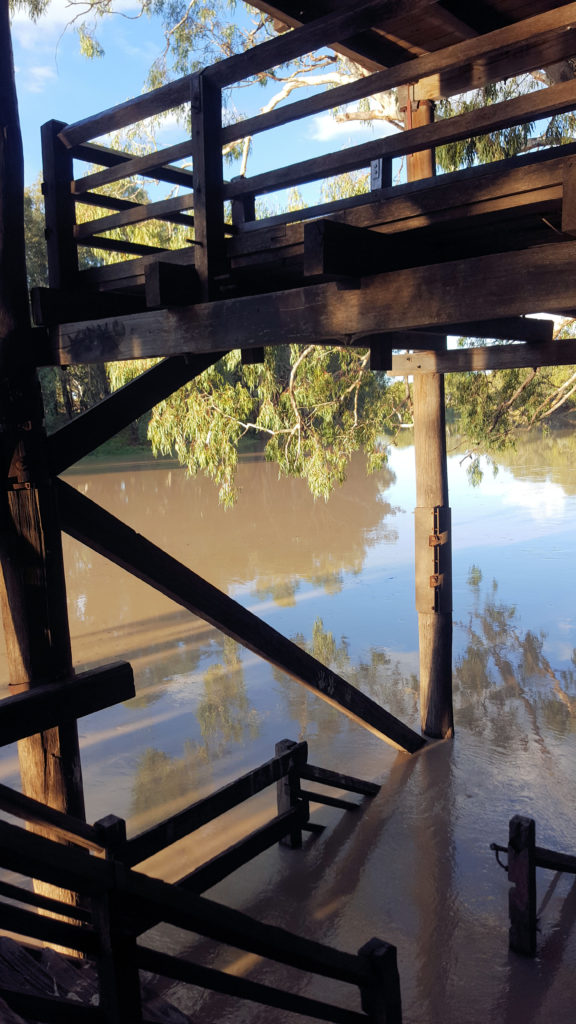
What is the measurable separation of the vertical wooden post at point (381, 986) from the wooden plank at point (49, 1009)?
2.90 feet

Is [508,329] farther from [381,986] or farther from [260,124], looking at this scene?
[381,986]

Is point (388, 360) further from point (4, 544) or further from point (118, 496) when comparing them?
point (118, 496)

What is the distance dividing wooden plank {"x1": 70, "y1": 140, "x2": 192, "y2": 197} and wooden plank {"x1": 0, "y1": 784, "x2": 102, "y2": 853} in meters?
2.54

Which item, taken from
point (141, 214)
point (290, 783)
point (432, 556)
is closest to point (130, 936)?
point (141, 214)

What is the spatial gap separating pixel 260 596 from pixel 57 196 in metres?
9.94

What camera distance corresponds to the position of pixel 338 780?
18.4ft

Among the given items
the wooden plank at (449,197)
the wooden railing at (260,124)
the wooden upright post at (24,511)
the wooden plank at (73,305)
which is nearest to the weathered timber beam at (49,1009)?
the wooden upright post at (24,511)

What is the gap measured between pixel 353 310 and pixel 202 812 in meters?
2.84

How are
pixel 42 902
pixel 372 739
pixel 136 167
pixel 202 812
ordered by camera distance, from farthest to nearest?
pixel 372 739, pixel 202 812, pixel 136 167, pixel 42 902

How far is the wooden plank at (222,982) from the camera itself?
1960 millimetres

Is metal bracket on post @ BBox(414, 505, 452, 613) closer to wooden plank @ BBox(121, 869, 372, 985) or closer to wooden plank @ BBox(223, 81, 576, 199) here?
wooden plank @ BBox(223, 81, 576, 199)

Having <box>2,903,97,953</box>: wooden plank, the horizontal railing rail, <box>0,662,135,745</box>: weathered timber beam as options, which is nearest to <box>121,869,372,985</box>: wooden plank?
the horizontal railing rail

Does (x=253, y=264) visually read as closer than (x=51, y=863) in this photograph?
No

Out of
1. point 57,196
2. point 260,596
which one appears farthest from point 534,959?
point 260,596
